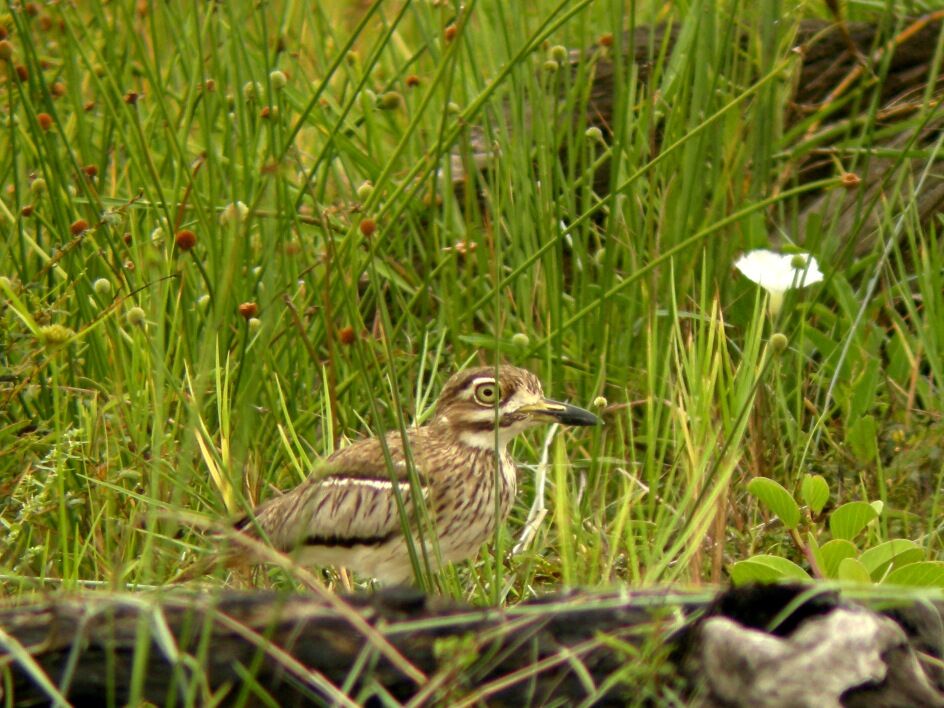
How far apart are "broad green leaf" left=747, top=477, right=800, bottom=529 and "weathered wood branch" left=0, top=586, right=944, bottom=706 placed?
37.5 inches

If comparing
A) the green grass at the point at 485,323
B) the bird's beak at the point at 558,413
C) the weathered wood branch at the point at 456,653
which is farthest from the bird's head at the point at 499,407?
the weathered wood branch at the point at 456,653

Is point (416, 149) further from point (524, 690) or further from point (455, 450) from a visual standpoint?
point (524, 690)

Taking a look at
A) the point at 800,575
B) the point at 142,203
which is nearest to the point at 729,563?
the point at 800,575

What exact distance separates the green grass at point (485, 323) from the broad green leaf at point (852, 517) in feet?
0.83

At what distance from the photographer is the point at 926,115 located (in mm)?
4258

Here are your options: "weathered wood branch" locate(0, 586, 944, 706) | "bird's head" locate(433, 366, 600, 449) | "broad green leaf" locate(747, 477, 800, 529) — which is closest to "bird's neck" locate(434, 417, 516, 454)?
"bird's head" locate(433, 366, 600, 449)

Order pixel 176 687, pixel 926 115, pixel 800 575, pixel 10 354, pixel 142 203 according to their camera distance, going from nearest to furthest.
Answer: pixel 176 687
pixel 800 575
pixel 10 354
pixel 926 115
pixel 142 203

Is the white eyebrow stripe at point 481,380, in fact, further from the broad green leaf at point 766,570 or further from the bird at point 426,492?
the broad green leaf at point 766,570

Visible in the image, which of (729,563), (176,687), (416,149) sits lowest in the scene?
(729,563)

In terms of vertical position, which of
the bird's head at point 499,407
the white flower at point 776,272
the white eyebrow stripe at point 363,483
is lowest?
the white eyebrow stripe at point 363,483

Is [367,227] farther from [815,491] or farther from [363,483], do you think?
[815,491]

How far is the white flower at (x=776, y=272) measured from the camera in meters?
3.81

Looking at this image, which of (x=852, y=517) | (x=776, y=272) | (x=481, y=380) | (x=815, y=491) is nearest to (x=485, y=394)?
(x=481, y=380)

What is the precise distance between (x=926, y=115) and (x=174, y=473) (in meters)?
2.31
